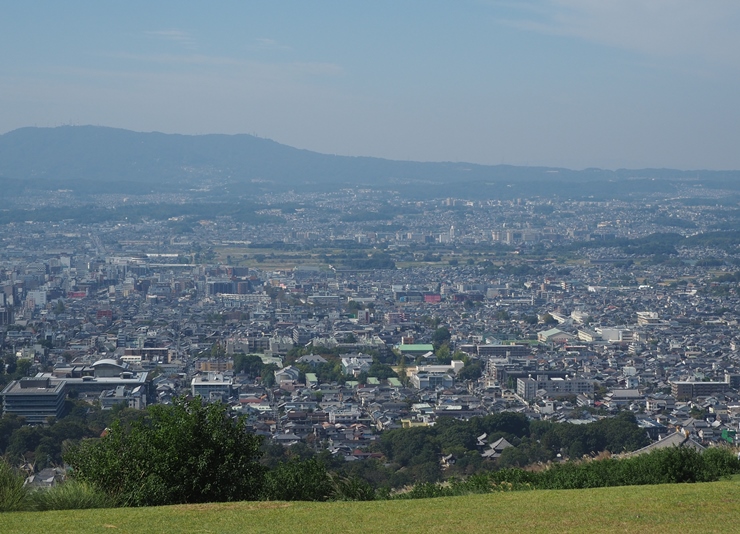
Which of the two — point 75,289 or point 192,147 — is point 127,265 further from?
point 192,147

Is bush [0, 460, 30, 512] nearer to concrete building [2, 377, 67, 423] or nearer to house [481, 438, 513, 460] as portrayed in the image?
house [481, 438, 513, 460]

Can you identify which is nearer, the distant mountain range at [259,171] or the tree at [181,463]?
the tree at [181,463]

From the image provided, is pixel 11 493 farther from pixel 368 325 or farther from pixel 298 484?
pixel 368 325

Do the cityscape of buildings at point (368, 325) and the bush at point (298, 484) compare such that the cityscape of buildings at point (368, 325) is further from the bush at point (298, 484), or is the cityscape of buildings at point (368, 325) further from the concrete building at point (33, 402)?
the bush at point (298, 484)

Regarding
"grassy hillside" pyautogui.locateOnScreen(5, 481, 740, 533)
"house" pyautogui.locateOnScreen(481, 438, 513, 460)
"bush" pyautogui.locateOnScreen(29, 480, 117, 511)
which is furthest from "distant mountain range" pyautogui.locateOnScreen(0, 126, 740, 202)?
"grassy hillside" pyautogui.locateOnScreen(5, 481, 740, 533)

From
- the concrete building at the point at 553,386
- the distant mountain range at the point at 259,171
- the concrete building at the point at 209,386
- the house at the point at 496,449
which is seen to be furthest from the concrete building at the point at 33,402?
the distant mountain range at the point at 259,171

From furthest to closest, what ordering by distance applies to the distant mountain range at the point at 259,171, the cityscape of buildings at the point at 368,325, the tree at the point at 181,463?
1. the distant mountain range at the point at 259,171
2. the cityscape of buildings at the point at 368,325
3. the tree at the point at 181,463
